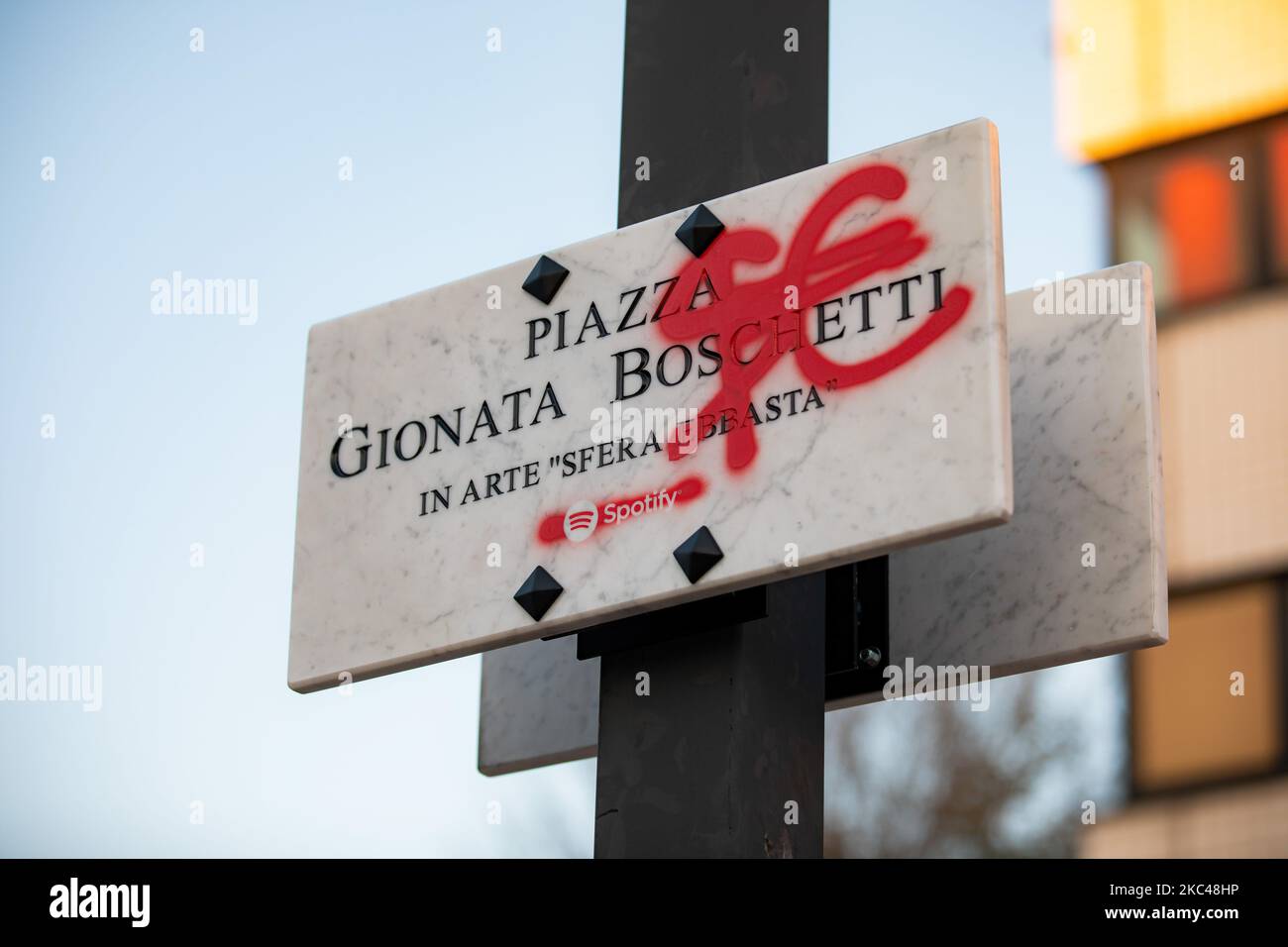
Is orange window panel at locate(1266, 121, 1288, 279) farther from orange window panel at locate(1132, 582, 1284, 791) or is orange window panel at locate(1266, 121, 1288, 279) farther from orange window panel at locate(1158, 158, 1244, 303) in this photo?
orange window panel at locate(1132, 582, 1284, 791)

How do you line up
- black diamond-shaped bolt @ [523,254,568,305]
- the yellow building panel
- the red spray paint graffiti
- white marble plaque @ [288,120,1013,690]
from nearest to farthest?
1. white marble plaque @ [288,120,1013,690]
2. the red spray paint graffiti
3. black diamond-shaped bolt @ [523,254,568,305]
4. the yellow building panel

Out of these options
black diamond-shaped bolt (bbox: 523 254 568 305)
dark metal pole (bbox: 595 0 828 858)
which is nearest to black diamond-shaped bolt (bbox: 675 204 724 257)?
dark metal pole (bbox: 595 0 828 858)

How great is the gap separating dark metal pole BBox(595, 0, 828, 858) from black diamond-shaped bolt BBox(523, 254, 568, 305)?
393mm

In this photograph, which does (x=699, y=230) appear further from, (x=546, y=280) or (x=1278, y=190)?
(x=1278, y=190)

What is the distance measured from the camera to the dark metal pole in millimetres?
5852

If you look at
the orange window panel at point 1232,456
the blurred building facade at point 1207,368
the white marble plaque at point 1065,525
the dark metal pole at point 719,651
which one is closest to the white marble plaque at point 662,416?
the dark metal pole at point 719,651

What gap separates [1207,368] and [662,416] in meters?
18.5

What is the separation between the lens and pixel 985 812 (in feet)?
76.2

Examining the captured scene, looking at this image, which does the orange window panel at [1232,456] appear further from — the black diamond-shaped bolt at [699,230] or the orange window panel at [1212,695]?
the black diamond-shaped bolt at [699,230]

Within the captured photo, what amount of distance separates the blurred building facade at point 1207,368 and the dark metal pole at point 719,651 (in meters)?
15.5
